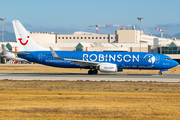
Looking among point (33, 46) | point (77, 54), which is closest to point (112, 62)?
point (77, 54)

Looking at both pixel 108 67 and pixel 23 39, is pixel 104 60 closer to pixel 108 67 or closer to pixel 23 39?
pixel 108 67

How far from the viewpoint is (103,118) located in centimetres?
1589

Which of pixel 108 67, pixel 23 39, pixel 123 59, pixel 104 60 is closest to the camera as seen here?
pixel 108 67

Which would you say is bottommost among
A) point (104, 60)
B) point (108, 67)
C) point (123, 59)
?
point (108, 67)

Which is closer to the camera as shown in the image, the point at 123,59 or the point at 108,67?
the point at 108,67

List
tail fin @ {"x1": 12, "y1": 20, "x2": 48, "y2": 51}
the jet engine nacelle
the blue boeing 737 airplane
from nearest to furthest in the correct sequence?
the jet engine nacelle
the blue boeing 737 airplane
tail fin @ {"x1": 12, "y1": 20, "x2": 48, "y2": 51}

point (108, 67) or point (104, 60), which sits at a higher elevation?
point (104, 60)

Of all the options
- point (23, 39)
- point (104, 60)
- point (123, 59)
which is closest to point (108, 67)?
point (104, 60)

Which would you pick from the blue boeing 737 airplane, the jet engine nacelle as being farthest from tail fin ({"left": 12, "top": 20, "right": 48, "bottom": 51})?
the jet engine nacelle

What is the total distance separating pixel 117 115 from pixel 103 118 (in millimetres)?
1222

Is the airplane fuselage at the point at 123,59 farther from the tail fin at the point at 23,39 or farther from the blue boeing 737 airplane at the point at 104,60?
the tail fin at the point at 23,39

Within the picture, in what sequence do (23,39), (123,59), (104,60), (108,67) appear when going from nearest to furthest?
1. (108,67)
2. (123,59)
3. (104,60)
4. (23,39)

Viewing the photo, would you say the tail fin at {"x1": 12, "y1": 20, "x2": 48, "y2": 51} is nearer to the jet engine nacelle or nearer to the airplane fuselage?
the airplane fuselage

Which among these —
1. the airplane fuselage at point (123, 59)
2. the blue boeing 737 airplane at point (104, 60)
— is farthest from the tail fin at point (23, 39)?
the airplane fuselage at point (123, 59)
